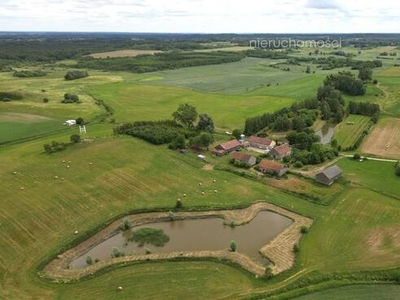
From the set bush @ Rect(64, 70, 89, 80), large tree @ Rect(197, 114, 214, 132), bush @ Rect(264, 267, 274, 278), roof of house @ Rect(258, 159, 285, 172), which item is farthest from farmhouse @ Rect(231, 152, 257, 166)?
bush @ Rect(64, 70, 89, 80)

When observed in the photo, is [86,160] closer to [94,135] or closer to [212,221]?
[94,135]

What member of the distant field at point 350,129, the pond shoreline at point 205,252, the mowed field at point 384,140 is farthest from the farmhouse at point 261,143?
the pond shoreline at point 205,252

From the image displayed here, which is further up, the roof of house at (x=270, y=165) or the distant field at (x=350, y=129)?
the roof of house at (x=270, y=165)

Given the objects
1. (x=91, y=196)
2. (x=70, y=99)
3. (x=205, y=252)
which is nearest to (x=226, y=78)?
(x=70, y=99)

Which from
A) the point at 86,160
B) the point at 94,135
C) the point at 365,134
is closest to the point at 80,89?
the point at 94,135

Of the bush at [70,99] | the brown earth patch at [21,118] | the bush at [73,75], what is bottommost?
the brown earth patch at [21,118]

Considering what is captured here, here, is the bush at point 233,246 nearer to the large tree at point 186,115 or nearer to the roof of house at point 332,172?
the roof of house at point 332,172
